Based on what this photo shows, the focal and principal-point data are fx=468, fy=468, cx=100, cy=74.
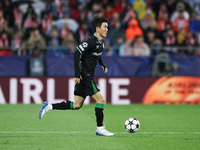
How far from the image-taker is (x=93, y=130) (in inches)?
350

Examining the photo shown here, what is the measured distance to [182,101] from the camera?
15.6 m

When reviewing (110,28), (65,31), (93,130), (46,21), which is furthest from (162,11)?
(93,130)

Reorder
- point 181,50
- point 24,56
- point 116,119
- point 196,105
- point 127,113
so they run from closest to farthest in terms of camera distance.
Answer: point 116,119, point 127,113, point 196,105, point 24,56, point 181,50

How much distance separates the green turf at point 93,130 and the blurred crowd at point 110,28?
3591 millimetres

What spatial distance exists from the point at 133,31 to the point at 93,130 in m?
9.40

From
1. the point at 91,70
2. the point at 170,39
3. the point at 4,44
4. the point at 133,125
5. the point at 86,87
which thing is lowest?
the point at 133,125

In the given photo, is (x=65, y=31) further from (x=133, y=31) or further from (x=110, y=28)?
(x=133, y=31)

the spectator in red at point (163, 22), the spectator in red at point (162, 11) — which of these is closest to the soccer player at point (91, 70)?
the spectator in red at point (163, 22)

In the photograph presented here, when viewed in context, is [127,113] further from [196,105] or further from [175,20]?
[175,20]

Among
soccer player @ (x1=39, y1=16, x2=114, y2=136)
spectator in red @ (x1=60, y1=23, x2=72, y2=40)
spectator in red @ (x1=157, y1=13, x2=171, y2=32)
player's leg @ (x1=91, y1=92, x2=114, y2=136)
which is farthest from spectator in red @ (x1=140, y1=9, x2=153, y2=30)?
player's leg @ (x1=91, y1=92, x2=114, y2=136)

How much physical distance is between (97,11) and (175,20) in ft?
10.9

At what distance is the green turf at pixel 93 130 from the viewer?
707 centimetres

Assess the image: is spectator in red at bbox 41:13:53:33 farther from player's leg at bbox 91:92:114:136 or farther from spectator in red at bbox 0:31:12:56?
player's leg at bbox 91:92:114:136

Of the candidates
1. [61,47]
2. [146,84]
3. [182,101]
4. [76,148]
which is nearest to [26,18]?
[61,47]
